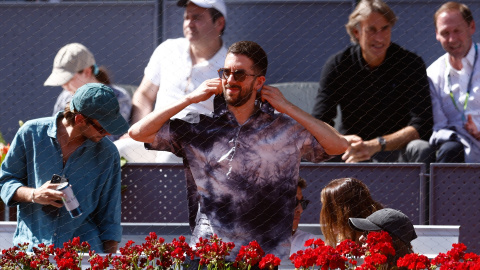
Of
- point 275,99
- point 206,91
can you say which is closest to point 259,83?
point 275,99

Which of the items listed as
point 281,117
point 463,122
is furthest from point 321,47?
point 281,117

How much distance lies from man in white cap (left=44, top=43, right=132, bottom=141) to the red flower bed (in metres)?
2.30

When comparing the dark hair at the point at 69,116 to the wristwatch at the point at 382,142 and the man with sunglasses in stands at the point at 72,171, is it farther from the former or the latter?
the wristwatch at the point at 382,142

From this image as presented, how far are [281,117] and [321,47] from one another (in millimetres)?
2168

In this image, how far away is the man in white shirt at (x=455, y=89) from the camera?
4.56 meters

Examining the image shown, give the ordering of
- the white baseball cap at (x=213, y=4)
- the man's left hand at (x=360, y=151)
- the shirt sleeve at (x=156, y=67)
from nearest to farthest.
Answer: the man's left hand at (x=360, y=151), the white baseball cap at (x=213, y=4), the shirt sleeve at (x=156, y=67)

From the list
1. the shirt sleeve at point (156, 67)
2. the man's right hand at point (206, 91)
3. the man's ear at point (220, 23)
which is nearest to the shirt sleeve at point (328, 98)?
the man's ear at point (220, 23)

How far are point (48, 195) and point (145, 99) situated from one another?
5.39 feet

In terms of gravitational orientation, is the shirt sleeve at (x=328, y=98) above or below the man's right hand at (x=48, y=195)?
above

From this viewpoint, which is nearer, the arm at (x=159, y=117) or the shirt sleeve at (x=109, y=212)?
the arm at (x=159, y=117)

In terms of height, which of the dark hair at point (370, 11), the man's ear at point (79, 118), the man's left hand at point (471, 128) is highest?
the dark hair at point (370, 11)

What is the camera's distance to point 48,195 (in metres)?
3.49

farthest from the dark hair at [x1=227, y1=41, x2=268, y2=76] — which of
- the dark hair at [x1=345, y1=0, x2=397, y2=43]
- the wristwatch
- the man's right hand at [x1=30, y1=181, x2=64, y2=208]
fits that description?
the dark hair at [x1=345, y1=0, x2=397, y2=43]

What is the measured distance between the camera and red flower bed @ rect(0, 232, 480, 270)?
2762 millimetres
